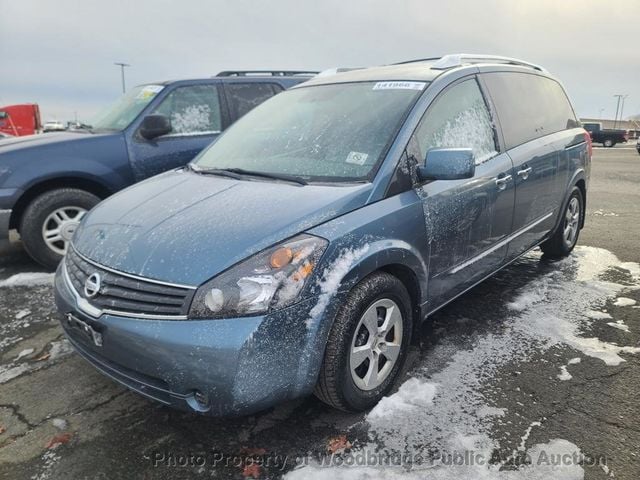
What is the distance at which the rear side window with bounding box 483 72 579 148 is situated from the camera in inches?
142

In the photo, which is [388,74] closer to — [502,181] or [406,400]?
[502,181]

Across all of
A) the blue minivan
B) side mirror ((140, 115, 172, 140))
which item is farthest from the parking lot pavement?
side mirror ((140, 115, 172, 140))

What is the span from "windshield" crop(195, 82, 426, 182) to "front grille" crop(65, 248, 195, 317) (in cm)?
102

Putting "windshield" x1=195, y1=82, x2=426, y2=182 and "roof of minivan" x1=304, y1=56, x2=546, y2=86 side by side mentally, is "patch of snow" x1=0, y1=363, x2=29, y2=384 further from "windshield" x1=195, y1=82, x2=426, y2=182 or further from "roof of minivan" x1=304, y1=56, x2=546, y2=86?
"roof of minivan" x1=304, y1=56, x2=546, y2=86

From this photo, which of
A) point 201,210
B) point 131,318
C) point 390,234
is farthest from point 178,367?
point 390,234

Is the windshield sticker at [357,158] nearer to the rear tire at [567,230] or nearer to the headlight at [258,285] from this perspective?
the headlight at [258,285]

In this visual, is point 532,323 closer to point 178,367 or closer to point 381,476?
point 381,476

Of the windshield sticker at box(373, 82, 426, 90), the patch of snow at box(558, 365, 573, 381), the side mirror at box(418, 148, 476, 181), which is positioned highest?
the windshield sticker at box(373, 82, 426, 90)

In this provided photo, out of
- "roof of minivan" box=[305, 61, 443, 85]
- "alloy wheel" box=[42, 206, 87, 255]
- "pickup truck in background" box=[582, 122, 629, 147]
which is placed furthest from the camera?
"pickup truck in background" box=[582, 122, 629, 147]

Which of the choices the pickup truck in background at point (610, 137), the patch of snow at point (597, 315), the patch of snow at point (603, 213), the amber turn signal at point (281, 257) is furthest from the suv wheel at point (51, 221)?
the pickup truck in background at point (610, 137)

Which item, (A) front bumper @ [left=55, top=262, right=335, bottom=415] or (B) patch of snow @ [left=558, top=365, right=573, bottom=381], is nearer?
(A) front bumper @ [left=55, top=262, right=335, bottom=415]

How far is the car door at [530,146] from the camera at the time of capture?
3.60 metres

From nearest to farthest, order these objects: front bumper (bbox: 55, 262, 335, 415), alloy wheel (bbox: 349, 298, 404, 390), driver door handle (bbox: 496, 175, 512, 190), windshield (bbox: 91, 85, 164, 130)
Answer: front bumper (bbox: 55, 262, 335, 415)
alloy wheel (bbox: 349, 298, 404, 390)
driver door handle (bbox: 496, 175, 512, 190)
windshield (bbox: 91, 85, 164, 130)

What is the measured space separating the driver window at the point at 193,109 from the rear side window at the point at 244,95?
0.17 meters
